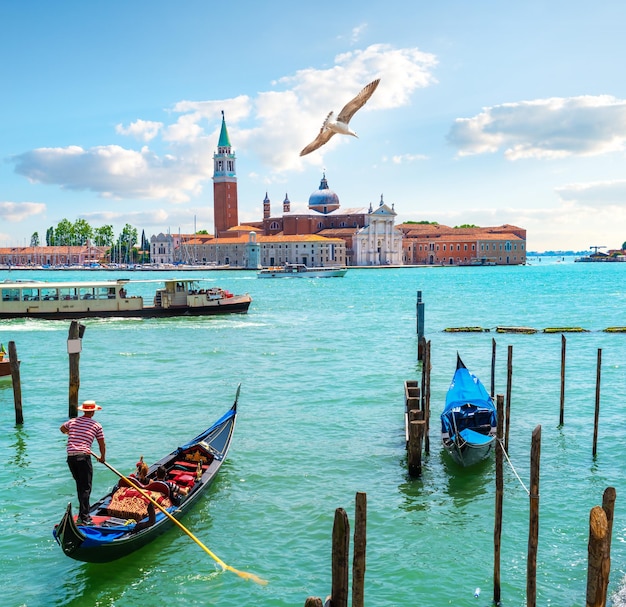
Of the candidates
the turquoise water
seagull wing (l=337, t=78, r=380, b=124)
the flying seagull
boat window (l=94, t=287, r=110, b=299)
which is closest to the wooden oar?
the turquoise water

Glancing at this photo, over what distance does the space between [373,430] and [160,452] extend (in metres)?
3.28

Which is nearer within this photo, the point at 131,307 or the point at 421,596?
the point at 421,596

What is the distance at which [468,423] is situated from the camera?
1005 centimetres

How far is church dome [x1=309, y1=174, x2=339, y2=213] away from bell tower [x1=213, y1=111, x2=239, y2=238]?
11504mm

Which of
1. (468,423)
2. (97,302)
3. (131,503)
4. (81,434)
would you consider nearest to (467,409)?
(468,423)

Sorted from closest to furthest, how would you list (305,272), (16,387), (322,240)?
(16,387) → (305,272) → (322,240)

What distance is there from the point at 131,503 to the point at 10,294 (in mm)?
26450

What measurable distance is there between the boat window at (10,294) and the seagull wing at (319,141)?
25078mm

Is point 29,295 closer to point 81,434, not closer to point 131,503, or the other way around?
point 131,503

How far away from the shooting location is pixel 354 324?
1195 inches

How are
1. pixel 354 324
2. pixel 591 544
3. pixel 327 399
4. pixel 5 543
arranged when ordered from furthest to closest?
1. pixel 354 324
2. pixel 327 399
3. pixel 5 543
4. pixel 591 544

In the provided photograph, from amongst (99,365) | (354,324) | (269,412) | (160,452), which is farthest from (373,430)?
(354,324)

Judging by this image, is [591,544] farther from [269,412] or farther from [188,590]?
[269,412]

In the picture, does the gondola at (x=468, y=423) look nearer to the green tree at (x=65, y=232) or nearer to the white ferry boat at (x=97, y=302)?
the white ferry boat at (x=97, y=302)
